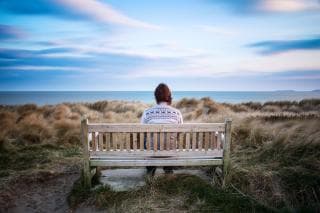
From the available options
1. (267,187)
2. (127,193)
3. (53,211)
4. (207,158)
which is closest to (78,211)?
(53,211)

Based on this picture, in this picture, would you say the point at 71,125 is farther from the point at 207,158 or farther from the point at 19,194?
the point at 207,158

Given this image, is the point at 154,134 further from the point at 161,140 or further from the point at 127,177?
the point at 127,177

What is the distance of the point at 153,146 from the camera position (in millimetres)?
4496

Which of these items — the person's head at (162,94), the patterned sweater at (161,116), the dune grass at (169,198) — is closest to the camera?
the dune grass at (169,198)

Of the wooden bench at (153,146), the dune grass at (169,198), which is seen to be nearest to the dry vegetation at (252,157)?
the dune grass at (169,198)

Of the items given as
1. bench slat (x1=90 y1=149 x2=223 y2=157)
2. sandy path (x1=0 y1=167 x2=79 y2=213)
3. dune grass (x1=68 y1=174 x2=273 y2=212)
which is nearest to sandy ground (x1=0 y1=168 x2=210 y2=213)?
sandy path (x1=0 y1=167 x2=79 y2=213)

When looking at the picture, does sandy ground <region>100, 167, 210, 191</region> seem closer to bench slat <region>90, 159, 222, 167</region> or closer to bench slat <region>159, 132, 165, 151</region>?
bench slat <region>90, 159, 222, 167</region>

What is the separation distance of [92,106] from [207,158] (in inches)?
642

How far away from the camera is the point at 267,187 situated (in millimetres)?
4777

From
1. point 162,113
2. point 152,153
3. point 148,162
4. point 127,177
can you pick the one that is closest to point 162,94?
point 162,113

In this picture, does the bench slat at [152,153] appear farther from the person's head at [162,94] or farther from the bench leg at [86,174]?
the person's head at [162,94]

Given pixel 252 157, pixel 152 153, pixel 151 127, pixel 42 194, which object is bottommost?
pixel 42 194

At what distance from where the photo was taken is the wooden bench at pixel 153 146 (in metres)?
4.25

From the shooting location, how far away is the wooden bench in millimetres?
4254
